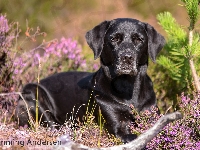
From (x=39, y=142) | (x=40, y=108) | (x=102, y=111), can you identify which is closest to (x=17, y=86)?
(x=40, y=108)

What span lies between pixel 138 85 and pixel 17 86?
1993mm

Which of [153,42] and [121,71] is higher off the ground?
[153,42]

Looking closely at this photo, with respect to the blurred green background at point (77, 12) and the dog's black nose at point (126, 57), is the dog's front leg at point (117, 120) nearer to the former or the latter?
the dog's black nose at point (126, 57)

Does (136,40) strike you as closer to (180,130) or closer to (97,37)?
(97,37)

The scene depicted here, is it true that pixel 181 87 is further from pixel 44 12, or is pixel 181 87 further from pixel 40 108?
pixel 44 12

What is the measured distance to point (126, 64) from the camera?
4461 millimetres

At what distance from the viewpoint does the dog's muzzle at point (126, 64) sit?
4.44 m

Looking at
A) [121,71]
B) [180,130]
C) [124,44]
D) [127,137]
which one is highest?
[124,44]


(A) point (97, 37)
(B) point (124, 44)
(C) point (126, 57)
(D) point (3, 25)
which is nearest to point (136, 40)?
(B) point (124, 44)

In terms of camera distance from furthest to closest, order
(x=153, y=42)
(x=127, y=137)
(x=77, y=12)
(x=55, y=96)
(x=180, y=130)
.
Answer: (x=77, y=12)
(x=55, y=96)
(x=153, y=42)
(x=127, y=137)
(x=180, y=130)

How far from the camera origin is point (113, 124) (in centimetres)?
462

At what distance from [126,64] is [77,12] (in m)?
8.28

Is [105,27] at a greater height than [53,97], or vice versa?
[105,27]

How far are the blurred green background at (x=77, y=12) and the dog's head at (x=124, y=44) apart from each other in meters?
5.70
